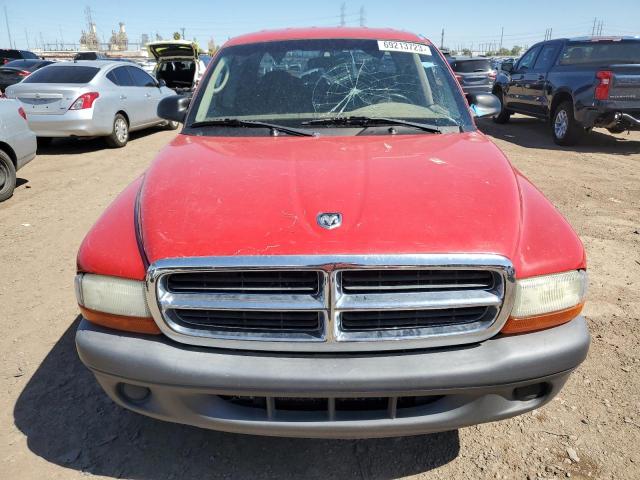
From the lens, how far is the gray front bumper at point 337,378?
71.4 inches

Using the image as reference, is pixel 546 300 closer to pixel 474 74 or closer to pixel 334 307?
pixel 334 307

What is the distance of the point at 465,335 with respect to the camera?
1.91 metres

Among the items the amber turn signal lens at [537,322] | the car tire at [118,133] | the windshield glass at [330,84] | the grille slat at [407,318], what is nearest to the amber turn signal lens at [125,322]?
the grille slat at [407,318]

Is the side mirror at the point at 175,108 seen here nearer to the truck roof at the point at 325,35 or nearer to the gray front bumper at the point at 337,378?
the truck roof at the point at 325,35

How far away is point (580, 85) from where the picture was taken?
9.27 m

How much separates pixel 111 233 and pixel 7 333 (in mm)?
1869

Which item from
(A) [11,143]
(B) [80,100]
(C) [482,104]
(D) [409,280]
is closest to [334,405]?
(D) [409,280]

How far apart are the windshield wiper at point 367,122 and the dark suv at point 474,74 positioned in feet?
39.8

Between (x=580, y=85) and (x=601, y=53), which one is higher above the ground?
(x=601, y=53)

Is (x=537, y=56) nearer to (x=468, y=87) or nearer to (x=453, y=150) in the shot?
(x=468, y=87)

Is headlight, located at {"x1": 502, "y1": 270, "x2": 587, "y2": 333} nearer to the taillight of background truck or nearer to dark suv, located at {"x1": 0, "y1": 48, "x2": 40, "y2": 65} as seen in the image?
the taillight of background truck

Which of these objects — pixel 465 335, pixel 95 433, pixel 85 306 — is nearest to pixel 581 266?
pixel 465 335

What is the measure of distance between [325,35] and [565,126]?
7778 mm

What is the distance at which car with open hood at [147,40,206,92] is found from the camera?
1454 centimetres
